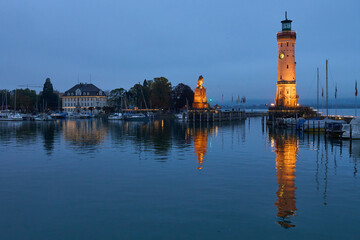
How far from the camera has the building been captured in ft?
552

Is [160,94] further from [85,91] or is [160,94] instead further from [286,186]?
[286,186]

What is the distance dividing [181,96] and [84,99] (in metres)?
52.0

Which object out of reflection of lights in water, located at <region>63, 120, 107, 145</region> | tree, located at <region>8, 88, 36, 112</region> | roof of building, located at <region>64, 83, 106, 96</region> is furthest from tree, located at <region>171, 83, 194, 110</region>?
reflection of lights in water, located at <region>63, 120, 107, 145</region>

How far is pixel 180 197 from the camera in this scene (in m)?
16.5

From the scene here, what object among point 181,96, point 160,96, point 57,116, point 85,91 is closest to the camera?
point 57,116

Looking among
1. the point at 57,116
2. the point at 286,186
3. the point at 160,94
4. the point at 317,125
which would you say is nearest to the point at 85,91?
the point at 57,116

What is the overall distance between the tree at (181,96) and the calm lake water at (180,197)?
4642 inches

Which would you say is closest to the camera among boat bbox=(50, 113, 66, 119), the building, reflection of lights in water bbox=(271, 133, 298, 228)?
reflection of lights in water bbox=(271, 133, 298, 228)

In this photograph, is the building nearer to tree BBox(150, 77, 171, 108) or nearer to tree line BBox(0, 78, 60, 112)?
tree line BBox(0, 78, 60, 112)

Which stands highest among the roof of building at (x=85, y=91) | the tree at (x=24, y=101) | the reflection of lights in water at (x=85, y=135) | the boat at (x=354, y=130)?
the roof of building at (x=85, y=91)

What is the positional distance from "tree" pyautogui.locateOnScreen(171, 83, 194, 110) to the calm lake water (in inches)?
4642

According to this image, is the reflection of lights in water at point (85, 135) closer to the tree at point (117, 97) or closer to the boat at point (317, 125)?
the boat at point (317, 125)

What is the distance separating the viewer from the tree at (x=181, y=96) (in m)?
146

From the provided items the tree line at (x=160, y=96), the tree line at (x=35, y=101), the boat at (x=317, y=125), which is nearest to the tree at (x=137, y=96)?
the tree line at (x=160, y=96)
